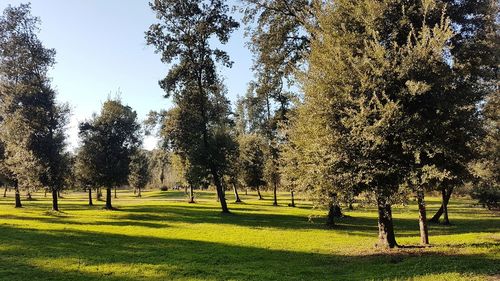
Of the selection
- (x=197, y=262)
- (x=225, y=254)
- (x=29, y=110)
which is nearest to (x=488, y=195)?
(x=225, y=254)

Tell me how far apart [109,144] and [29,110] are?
877 centimetres

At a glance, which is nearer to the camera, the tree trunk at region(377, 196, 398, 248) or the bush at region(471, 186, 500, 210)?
the tree trunk at region(377, 196, 398, 248)

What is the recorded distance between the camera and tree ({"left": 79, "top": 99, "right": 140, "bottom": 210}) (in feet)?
144

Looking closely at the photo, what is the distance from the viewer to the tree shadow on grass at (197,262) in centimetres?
1379

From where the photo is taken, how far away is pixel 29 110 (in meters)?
38.8

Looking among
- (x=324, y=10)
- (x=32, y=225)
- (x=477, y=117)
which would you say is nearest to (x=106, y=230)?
(x=32, y=225)

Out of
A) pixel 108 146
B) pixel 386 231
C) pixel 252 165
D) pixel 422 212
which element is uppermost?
pixel 108 146

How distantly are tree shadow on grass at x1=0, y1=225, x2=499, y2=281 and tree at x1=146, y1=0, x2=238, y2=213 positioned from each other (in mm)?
20899

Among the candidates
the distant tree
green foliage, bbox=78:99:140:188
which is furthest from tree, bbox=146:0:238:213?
the distant tree

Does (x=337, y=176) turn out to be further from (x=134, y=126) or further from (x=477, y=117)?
(x=134, y=126)

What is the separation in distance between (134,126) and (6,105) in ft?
41.4

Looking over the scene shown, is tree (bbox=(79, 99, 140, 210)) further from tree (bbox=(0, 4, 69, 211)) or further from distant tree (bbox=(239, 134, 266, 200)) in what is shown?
distant tree (bbox=(239, 134, 266, 200))

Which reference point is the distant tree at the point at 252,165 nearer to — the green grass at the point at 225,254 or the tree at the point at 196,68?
the tree at the point at 196,68

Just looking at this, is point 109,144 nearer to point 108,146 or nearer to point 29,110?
point 108,146
